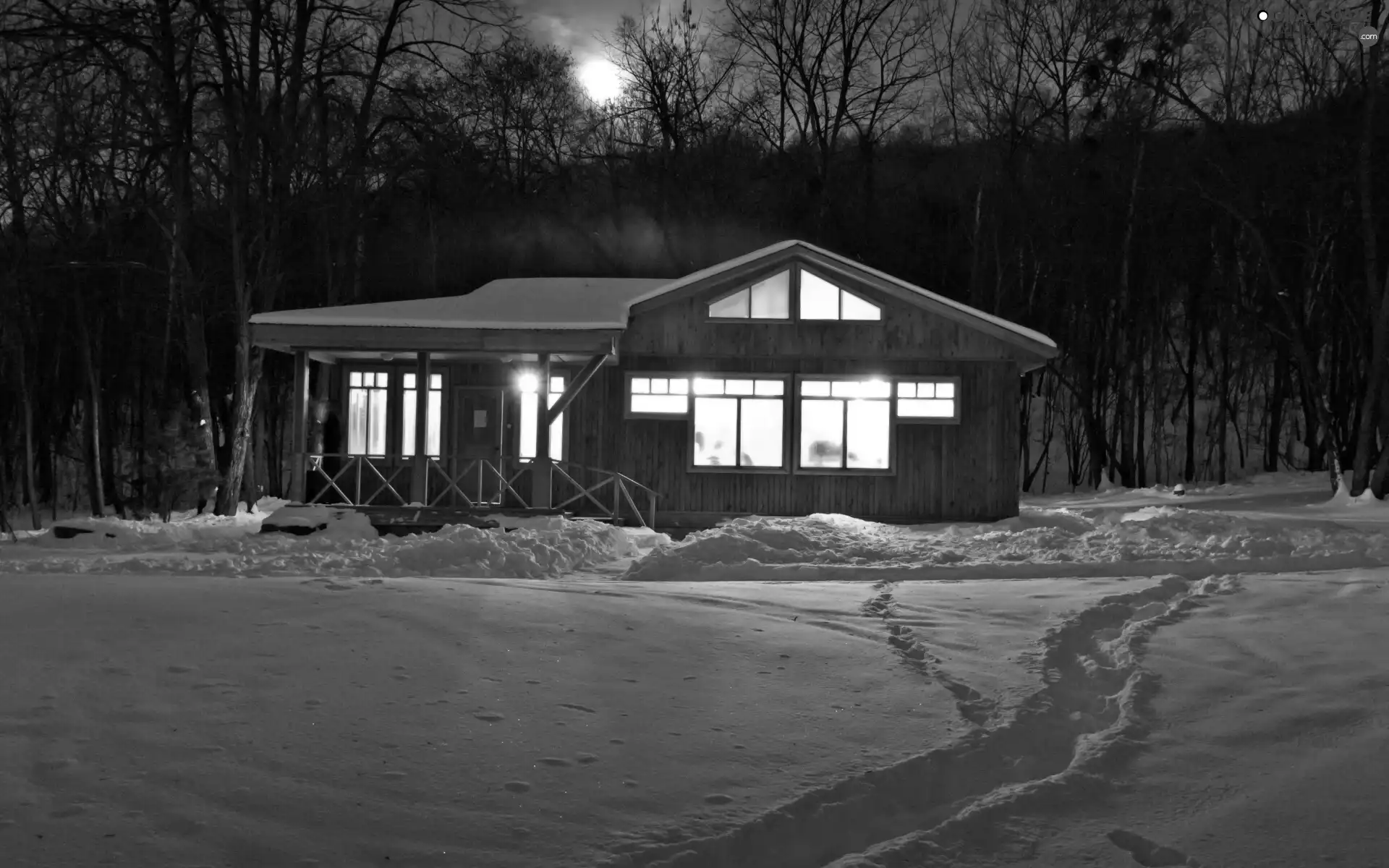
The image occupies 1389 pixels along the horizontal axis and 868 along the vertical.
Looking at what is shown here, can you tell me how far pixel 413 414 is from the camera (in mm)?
20438

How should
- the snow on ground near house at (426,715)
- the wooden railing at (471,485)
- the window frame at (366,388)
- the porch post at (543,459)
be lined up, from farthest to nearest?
the window frame at (366,388) → the wooden railing at (471,485) → the porch post at (543,459) → the snow on ground near house at (426,715)

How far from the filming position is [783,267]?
19156mm

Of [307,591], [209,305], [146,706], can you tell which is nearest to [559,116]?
[209,305]

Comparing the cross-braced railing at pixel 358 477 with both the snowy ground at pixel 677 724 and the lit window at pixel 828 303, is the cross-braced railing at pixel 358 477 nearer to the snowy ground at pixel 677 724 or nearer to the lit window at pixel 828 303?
the lit window at pixel 828 303

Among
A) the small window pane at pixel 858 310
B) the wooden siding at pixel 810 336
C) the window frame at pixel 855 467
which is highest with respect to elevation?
the small window pane at pixel 858 310

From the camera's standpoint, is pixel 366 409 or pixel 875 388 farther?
pixel 366 409

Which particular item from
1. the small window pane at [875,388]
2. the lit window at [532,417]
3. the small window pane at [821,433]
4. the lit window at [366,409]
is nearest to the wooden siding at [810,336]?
the small window pane at [875,388]

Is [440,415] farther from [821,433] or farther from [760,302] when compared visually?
[821,433]

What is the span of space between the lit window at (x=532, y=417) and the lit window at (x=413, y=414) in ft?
4.91

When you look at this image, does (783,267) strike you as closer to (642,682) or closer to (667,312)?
(667,312)

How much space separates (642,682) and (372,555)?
7.18 meters

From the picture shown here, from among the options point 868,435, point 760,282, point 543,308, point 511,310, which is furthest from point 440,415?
point 868,435

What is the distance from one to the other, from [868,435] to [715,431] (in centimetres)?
267

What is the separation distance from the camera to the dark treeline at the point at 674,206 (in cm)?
2236
